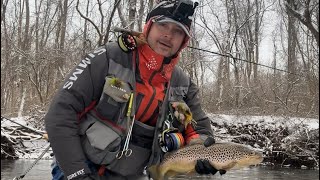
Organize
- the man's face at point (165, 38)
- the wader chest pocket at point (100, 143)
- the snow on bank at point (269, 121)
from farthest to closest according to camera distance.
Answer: the snow on bank at point (269, 121) < the man's face at point (165, 38) < the wader chest pocket at point (100, 143)

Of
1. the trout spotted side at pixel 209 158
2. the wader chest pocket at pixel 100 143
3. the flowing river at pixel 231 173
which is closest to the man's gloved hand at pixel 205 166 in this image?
the trout spotted side at pixel 209 158

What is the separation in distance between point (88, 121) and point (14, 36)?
24748 mm

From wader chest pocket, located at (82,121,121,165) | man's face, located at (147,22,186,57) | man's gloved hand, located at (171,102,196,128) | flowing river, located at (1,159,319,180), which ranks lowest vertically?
flowing river, located at (1,159,319,180)

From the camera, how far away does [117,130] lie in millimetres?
2246

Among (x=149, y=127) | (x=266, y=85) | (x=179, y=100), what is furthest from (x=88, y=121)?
(x=266, y=85)

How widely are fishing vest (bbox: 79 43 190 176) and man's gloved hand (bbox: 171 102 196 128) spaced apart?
2.3 inches

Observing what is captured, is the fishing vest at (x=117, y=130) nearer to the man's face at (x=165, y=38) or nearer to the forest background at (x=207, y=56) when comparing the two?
the man's face at (x=165, y=38)

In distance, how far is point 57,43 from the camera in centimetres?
2448

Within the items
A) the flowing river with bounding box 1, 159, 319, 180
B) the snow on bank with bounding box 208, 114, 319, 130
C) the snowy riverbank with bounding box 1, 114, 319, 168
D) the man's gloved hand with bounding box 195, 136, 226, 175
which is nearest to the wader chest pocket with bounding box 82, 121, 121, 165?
the man's gloved hand with bounding box 195, 136, 226, 175

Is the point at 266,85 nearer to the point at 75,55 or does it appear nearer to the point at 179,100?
the point at 75,55

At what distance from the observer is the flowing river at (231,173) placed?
11031 mm

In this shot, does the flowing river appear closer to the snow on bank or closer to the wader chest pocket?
the snow on bank

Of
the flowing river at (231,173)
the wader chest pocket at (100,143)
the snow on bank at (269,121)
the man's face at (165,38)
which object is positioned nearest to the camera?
the wader chest pocket at (100,143)

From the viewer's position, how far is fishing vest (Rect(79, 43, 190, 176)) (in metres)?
2.19
